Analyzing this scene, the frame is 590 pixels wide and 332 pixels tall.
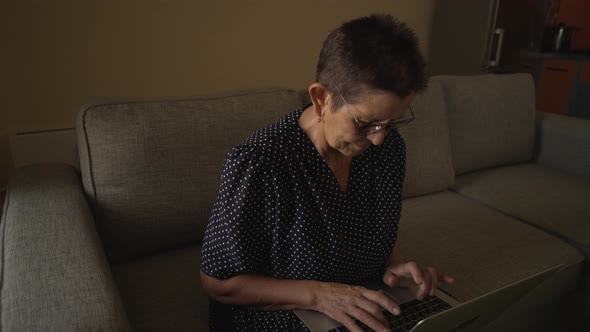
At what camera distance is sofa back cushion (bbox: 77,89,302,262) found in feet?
3.77

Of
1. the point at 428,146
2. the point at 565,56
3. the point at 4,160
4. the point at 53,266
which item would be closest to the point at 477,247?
the point at 428,146

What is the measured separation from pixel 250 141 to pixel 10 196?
2.29 ft

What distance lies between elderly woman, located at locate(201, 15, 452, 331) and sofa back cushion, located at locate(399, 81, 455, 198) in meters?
0.75

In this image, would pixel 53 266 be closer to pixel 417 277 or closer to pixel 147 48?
pixel 417 277

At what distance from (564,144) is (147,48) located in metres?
2.16

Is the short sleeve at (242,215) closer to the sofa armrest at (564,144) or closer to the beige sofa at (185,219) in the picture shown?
the beige sofa at (185,219)

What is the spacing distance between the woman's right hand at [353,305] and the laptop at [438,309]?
3cm

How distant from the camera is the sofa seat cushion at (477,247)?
128cm

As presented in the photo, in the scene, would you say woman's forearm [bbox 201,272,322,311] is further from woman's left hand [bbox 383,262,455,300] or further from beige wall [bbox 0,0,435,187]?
beige wall [bbox 0,0,435,187]

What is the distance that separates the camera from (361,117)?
0.81 meters

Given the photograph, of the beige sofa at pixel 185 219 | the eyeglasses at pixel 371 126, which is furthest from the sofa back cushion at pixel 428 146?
the eyeglasses at pixel 371 126

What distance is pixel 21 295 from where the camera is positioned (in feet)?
2.38

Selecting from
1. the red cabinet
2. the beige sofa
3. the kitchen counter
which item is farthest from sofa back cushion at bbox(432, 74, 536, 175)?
the red cabinet

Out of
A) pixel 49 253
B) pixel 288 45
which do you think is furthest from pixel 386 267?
pixel 288 45
